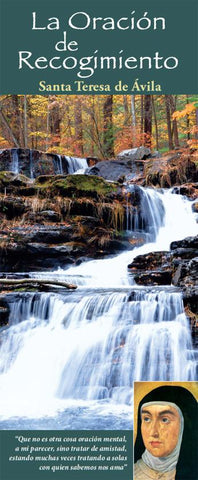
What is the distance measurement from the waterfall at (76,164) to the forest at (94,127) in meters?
1.66

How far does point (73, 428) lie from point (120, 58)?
4699mm

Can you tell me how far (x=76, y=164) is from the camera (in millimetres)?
14312

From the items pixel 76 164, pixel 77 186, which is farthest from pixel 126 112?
pixel 77 186

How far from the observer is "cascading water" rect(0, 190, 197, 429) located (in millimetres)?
5109

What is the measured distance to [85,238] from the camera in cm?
961

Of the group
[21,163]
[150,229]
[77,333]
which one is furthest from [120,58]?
[21,163]

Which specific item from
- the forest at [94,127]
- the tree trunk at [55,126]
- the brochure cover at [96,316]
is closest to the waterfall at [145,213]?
the brochure cover at [96,316]

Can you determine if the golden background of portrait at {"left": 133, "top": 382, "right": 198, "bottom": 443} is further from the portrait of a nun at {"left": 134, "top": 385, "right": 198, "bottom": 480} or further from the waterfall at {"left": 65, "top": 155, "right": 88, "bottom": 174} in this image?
the waterfall at {"left": 65, "top": 155, "right": 88, "bottom": 174}

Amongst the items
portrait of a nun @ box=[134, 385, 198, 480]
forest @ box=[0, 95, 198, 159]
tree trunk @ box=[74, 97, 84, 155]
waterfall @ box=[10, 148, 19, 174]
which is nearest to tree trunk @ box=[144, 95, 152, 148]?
forest @ box=[0, 95, 198, 159]

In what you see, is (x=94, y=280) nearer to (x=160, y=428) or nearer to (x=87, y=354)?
(x=87, y=354)

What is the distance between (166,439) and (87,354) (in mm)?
1863

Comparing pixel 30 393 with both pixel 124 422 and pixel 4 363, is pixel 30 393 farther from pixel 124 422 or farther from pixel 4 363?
pixel 124 422

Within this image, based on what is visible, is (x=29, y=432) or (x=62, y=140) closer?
(x=29, y=432)

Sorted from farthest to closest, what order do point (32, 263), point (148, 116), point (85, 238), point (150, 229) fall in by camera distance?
point (148, 116) < point (150, 229) < point (85, 238) < point (32, 263)
